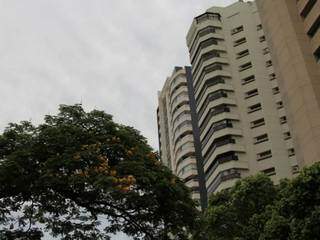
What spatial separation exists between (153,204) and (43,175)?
9.45ft

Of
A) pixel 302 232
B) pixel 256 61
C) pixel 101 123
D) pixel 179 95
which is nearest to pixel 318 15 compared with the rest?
pixel 302 232

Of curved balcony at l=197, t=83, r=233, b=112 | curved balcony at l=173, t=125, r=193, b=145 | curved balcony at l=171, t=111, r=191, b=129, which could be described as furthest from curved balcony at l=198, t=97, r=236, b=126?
curved balcony at l=171, t=111, r=191, b=129

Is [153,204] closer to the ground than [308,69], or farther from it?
closer to the ground

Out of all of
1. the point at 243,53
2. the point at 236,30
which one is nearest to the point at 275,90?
the point at 243,53

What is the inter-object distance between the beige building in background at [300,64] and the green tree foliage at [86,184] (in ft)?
54.7

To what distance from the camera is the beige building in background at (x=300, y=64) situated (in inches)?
1176

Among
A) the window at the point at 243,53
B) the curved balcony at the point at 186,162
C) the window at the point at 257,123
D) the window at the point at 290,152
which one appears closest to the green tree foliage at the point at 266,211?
the window at the point at 290,152

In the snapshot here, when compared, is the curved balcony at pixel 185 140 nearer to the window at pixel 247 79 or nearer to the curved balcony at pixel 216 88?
the curved balcony at pixel 216 88

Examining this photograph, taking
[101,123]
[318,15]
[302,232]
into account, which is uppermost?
[318,15]

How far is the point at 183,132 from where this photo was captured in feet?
222

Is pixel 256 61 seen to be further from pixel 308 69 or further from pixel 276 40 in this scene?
pixel 308 69

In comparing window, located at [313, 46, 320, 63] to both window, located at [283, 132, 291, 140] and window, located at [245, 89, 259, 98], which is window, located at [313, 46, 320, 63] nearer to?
window, located at [283, 132, 291, 140]

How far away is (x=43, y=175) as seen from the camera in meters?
13.2

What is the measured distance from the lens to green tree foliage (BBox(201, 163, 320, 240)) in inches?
763
